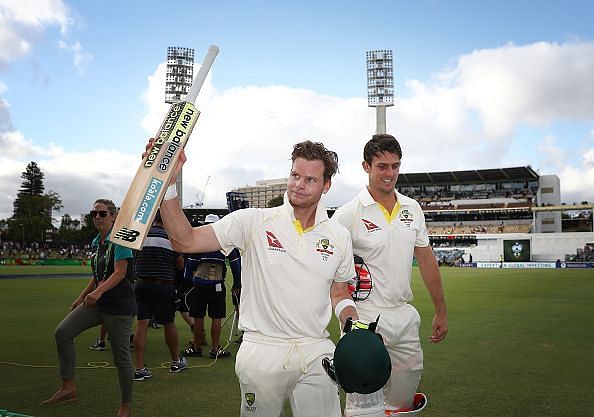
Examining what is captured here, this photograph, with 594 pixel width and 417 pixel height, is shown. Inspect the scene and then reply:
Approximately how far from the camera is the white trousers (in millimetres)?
2883

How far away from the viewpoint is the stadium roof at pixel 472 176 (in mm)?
80500

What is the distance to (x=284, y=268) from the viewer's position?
3025 millimetres

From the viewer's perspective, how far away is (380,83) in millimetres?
63125

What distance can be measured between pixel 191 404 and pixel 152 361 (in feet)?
8.39

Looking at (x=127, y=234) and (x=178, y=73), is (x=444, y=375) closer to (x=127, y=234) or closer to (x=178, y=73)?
(x=127, y=234)

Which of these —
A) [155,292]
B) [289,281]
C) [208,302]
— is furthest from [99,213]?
[289,281]

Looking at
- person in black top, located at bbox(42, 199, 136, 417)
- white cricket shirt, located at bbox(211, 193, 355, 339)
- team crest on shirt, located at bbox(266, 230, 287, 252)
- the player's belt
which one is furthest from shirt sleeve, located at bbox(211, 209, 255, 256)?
the player's belt

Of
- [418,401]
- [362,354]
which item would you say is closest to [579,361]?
[418,401]

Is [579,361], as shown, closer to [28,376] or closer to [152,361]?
[152,361]

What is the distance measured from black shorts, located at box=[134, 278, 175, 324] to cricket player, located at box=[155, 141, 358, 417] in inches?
161

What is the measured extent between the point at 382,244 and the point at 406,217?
36cm

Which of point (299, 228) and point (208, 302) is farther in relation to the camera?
point (208, 302)

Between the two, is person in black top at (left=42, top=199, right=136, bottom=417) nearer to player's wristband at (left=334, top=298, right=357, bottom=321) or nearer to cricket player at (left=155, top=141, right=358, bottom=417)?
cricket player at (left=155, top=141, right=358, bottom=417)

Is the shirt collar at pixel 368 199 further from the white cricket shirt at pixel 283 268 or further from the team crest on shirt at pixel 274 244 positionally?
the team crest on shirt at pixel 274 244
